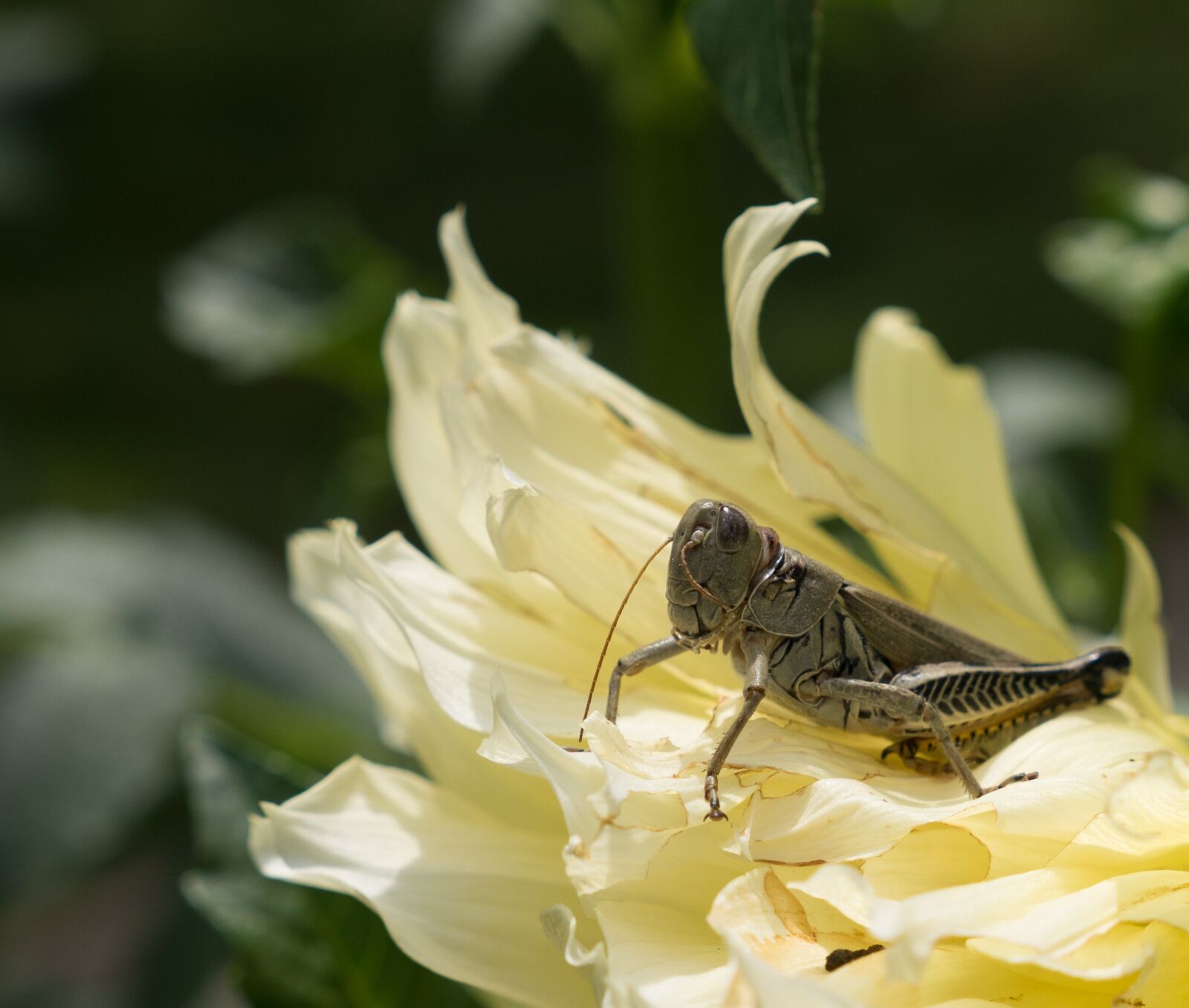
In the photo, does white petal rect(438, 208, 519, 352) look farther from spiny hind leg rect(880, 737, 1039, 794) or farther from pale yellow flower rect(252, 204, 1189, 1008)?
spiny hind leg rect(880, 737, 1039, 794)

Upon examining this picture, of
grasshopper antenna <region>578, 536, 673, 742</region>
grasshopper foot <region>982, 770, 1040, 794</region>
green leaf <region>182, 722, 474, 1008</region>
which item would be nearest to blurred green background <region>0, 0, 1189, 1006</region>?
green leaf <region>182, 722, 474, 1008</region>

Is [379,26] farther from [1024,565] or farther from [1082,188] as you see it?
[1024,565]

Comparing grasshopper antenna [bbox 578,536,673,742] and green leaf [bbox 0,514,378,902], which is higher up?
grasshopper antenna [bbox 578,536,673,742]

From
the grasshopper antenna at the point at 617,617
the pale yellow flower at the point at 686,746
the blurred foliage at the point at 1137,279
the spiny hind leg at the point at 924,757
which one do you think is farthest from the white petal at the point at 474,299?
the blurred foliage at the point at 1137,279

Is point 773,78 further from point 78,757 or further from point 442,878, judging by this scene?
point 78,757

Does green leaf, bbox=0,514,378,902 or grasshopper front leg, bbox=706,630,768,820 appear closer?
grasshopper front leg, bbox=706,630,768,820

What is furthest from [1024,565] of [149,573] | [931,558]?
[149,573]

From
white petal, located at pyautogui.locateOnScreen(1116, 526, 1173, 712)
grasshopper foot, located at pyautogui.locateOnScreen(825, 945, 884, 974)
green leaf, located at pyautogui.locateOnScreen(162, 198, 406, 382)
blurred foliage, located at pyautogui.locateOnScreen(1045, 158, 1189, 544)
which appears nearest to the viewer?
grasshopper foot, located at pyautogui.locateOnScreen(825, 945, 884, 974)

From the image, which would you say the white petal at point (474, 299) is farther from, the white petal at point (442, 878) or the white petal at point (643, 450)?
the white petal at point (442, 878)

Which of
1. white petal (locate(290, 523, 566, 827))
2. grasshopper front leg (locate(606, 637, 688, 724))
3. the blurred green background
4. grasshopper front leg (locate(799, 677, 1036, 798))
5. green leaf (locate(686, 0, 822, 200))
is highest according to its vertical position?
green leaf (locate(686, 0, 822, 200))
